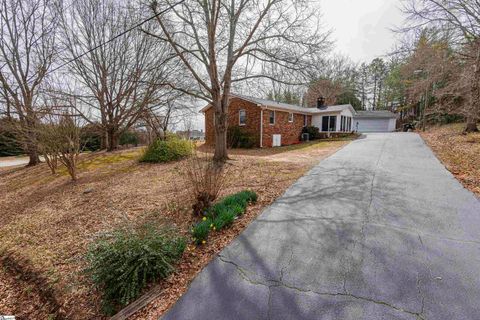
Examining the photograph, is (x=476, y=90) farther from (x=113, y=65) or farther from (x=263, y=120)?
(x=113, y=65)

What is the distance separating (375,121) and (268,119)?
23.8m

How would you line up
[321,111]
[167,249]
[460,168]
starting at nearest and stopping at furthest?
[167,249] → [460,168] → [321,111]

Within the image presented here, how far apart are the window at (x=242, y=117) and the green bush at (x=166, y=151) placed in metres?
6.76

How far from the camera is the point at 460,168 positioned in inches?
268

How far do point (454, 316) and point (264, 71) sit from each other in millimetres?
9960

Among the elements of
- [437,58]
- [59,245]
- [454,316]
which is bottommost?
[59,245]

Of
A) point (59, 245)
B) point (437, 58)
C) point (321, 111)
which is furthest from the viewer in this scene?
point (321, 111)

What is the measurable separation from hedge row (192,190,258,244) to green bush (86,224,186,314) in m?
0.37

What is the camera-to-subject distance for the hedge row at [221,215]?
145 inches

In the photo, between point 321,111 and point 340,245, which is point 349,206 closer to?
point 340,245

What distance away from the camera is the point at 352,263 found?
2.86 meters

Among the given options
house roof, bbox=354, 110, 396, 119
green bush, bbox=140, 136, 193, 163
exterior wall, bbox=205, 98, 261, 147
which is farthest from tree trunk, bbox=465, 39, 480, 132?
house roof, bbox=354, 110, 396, 119

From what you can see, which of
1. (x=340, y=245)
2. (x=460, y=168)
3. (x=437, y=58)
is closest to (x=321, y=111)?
(x=437, y=58)

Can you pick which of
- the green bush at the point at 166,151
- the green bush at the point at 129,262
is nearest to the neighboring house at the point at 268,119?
the green bush at the point at 166,151
